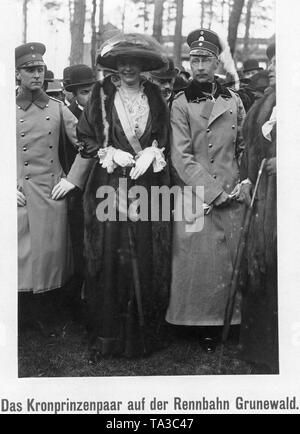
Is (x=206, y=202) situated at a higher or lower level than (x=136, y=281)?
higher

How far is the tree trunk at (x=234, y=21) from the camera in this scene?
3.06m

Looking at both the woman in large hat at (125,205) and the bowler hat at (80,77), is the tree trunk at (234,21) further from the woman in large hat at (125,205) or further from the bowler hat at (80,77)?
the bowler hat at (80,77)

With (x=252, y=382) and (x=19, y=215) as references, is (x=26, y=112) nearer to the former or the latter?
(x=19, y=215)

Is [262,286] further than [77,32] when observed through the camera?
Yes

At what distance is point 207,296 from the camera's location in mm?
3137

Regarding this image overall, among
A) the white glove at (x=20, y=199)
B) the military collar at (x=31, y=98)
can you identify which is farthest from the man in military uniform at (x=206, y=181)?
the white glove at (x=20, y=199)

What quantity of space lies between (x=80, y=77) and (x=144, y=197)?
63 centimetres

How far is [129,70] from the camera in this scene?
10.00 feet

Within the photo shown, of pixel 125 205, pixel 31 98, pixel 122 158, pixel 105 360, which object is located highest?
pixel 31 98

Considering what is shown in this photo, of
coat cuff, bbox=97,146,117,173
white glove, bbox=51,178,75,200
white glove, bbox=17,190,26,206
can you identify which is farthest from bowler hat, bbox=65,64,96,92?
white glove, bbox=17,190,26,206

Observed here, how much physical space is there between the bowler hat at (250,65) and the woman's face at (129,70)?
486mm

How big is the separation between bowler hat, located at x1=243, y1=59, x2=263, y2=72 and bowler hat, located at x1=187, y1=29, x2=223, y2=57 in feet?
0.44

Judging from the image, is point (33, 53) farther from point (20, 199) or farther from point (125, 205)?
point (125, 205)

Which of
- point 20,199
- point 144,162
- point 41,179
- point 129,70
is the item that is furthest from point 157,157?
point 20,199
